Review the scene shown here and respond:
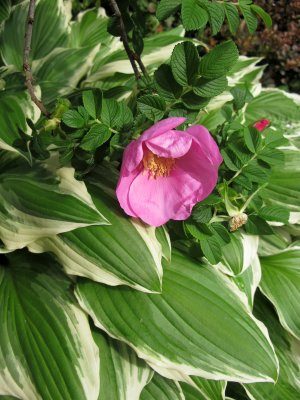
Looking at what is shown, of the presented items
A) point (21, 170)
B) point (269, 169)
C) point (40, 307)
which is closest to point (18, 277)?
point (40, 307)

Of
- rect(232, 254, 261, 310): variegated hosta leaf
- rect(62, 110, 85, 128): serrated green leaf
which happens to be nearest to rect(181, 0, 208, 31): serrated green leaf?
rect(62, 110, 85, 128): serrated green leaf

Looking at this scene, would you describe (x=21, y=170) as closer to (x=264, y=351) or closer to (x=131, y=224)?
(x=131, y=224)

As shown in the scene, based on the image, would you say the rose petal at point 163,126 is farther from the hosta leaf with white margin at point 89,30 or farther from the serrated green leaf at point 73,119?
the hosta leaf with white margin at point 89,30

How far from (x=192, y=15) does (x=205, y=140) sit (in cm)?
19

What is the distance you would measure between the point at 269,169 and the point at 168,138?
13.5 inches

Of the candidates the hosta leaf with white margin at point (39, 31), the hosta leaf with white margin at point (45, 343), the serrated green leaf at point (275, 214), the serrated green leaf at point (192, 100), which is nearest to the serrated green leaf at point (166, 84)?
the serrated green leaf at point (192, 100)

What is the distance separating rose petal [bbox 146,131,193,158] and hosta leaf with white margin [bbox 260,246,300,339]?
0.52m

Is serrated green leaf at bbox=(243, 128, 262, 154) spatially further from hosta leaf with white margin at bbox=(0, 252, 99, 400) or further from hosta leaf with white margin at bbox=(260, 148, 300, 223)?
hosta leaf with white margin at bbox=(0, 252, 99, 400)

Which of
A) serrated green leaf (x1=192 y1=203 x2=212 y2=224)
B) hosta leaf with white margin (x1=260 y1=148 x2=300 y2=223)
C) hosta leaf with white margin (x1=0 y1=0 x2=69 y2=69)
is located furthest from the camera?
hosta leaf with white margin (x1=0 y1=0 x2=69 y2=69)

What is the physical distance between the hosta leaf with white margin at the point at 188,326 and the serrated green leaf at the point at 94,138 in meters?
0.32

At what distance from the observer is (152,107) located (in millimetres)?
835

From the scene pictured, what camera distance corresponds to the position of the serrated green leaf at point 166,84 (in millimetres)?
843

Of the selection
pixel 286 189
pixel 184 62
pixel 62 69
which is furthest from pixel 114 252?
pixel 62 69

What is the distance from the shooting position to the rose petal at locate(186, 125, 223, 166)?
0.79 m
